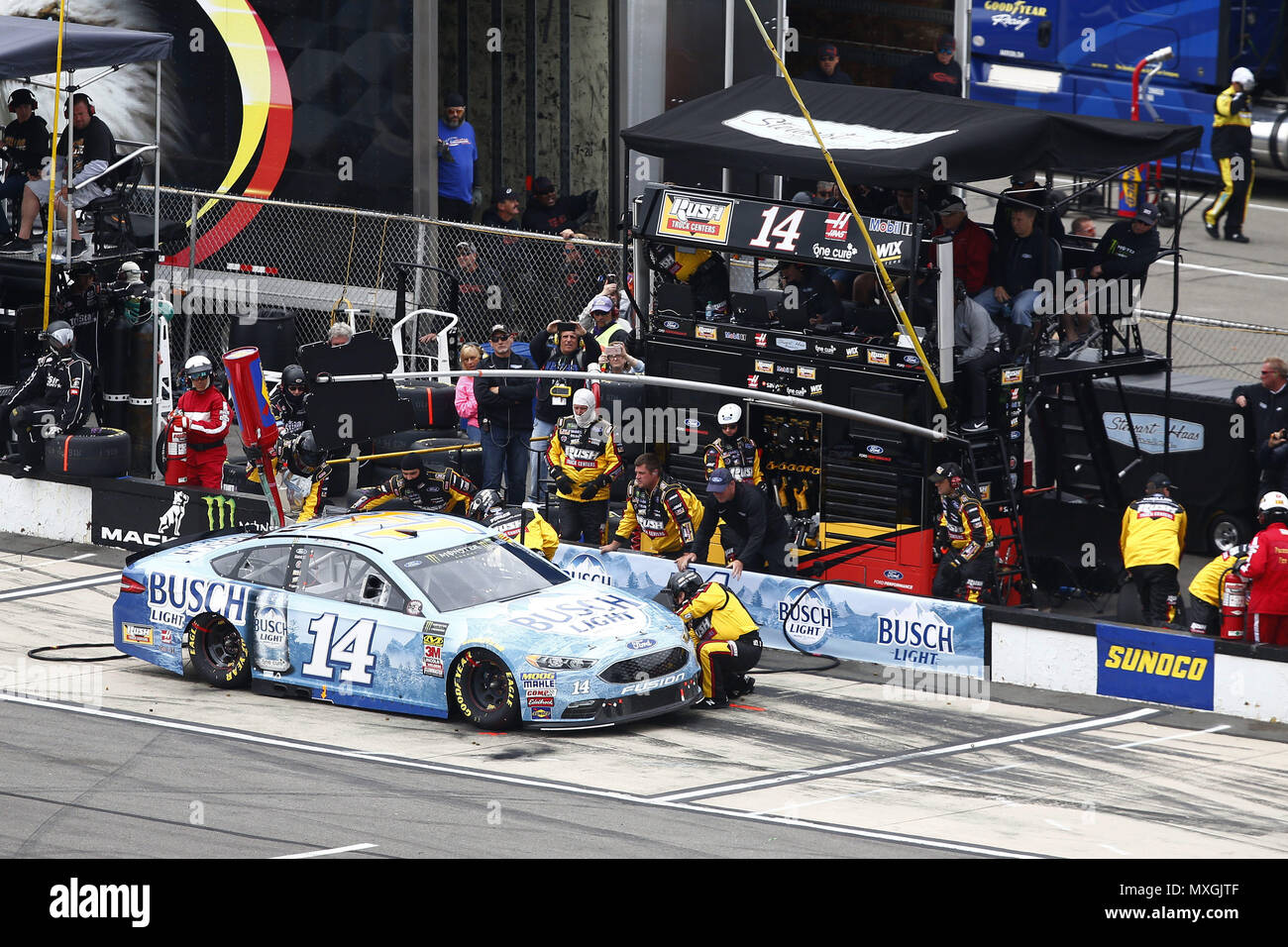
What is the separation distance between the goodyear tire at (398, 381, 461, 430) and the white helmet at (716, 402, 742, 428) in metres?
3.93

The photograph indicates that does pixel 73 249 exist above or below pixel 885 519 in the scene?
above

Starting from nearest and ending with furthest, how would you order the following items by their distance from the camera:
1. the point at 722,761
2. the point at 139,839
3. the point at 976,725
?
1. the point at 139,839
2. the point at 722,761
3. the point at 976,725

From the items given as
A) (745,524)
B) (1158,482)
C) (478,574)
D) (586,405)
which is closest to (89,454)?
(586,405)

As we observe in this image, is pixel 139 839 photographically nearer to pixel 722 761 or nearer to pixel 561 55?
pixel 722 761

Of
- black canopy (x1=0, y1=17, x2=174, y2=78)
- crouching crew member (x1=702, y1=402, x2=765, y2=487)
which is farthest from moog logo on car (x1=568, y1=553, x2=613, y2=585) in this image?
black canopy (x1=0, y1=17, x2=174, y2=78)

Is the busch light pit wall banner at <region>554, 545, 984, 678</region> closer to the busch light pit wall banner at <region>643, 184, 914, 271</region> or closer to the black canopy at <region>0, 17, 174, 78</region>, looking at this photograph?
the busch light pit wall banner at <region>643, 184, 914, 271</region>

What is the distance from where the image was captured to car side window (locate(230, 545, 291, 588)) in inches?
626

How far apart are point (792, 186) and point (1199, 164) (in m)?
7.95

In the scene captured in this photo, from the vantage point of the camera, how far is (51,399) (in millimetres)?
20828

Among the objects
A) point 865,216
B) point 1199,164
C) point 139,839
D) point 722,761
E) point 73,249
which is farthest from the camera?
point 1199,164

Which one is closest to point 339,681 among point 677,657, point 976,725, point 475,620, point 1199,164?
point 475,620

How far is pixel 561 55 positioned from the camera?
23547mm

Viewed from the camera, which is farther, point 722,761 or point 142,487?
point 142,487

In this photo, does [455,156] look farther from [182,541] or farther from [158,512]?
[182,541]
